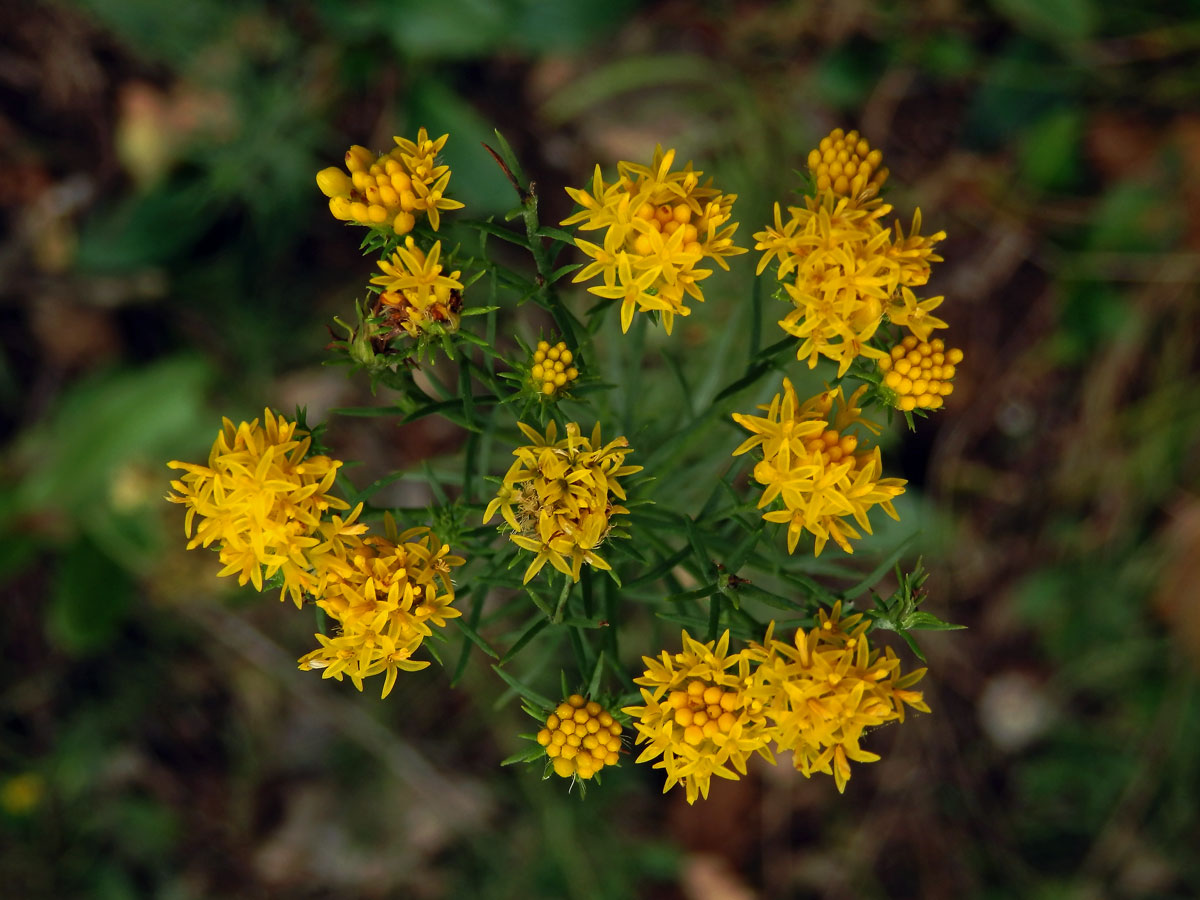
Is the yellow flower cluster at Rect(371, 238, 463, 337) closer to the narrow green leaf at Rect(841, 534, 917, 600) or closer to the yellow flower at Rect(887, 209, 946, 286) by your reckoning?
the yellow flower at Rect(887, 209, 946, 286)

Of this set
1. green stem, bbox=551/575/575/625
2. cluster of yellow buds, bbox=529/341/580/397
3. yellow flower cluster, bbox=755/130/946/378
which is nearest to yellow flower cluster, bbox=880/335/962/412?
yellow flower cluster, bbox=755/130/946/378

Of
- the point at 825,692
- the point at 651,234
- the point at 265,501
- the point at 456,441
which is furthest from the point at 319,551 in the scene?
the point at 456,441

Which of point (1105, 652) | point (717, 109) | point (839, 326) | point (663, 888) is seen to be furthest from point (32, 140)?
point (1105, 652)

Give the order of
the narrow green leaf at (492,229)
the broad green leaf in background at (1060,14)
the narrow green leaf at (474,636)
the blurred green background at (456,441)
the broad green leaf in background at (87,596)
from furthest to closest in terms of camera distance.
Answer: the blurred green background at (456,441) → the broad green leaf in background at (87,596) → the broad green leaf in background at (1060,14) → the narrow green leaf at (474,636) → the narrow green leaf at (492,229)

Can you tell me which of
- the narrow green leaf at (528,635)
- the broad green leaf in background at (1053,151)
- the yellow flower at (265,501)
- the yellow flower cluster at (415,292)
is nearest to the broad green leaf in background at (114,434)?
the yellow flower at (265,501)

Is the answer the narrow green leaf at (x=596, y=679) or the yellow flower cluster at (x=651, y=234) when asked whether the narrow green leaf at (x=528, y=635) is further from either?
the yellow flower cluster at (x=651, y=234)

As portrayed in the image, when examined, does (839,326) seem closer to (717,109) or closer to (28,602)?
(717,109)

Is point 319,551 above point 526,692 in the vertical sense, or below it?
above

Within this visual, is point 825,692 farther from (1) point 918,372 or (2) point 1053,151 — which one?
(2) point 1053,151
